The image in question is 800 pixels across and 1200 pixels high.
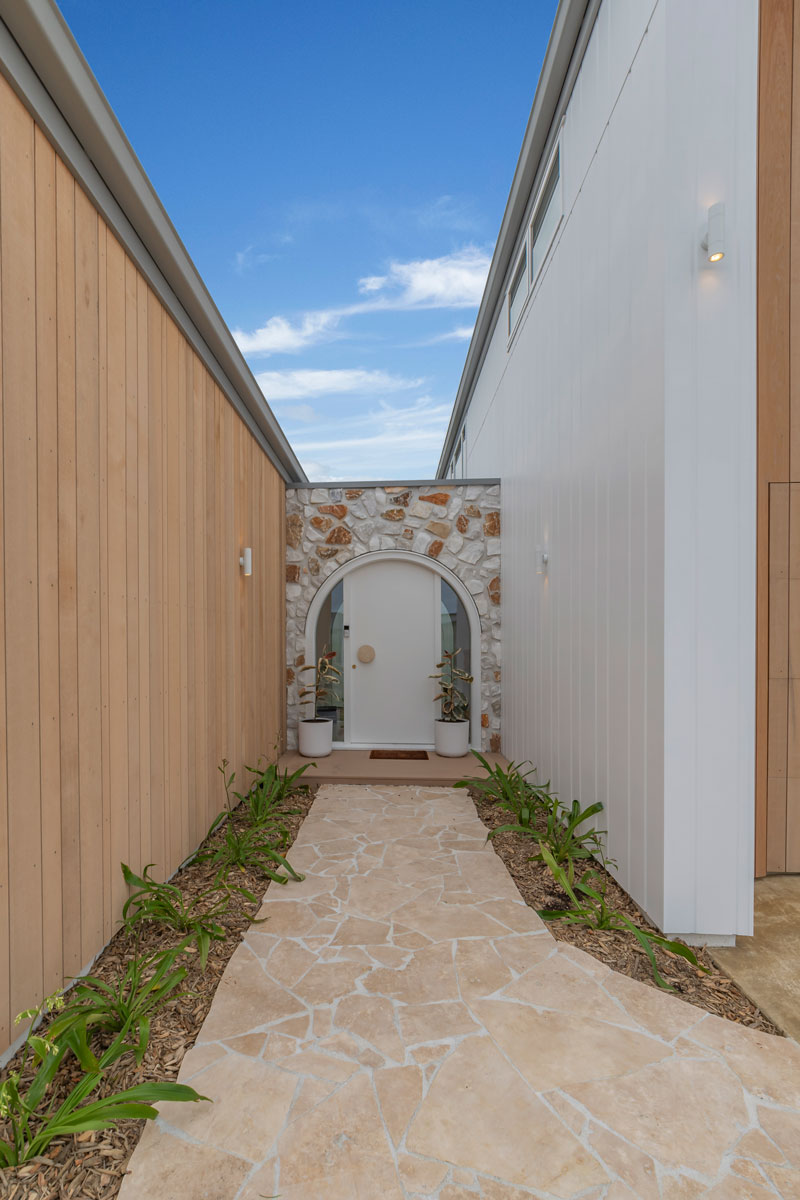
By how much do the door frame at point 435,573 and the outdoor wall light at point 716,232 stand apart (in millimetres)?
4046

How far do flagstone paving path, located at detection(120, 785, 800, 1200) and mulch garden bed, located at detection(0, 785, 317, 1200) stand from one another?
0.17 ft

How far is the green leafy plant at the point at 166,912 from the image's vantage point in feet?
7.91

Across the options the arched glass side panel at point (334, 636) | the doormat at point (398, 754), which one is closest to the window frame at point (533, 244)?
the arched glass side panel at point (334, 636)

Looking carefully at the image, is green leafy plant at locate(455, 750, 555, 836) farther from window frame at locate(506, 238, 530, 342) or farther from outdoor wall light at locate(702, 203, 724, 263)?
window frame at locate(506, 238, 530, 342)

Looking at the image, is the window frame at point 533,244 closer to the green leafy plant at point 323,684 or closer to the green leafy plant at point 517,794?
the green leafy plant at point 323,684

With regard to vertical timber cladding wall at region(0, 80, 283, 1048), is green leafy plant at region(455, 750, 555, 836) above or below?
below

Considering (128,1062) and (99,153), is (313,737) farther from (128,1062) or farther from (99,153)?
(99,153)

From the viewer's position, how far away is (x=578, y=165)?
3.50 m

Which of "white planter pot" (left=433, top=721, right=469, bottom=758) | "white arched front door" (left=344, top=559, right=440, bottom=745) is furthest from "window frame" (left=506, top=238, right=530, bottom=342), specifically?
"white planter pot" (left=433, top=721, right=469, bottom=758)

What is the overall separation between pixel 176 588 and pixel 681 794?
8.71ft

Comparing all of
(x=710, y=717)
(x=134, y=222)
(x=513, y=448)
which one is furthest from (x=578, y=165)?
(x=710, y=717)

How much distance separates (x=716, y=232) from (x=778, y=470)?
4.37ft

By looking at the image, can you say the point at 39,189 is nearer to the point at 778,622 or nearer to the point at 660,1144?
the point at 660,1144

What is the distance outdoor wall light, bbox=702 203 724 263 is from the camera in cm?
222
